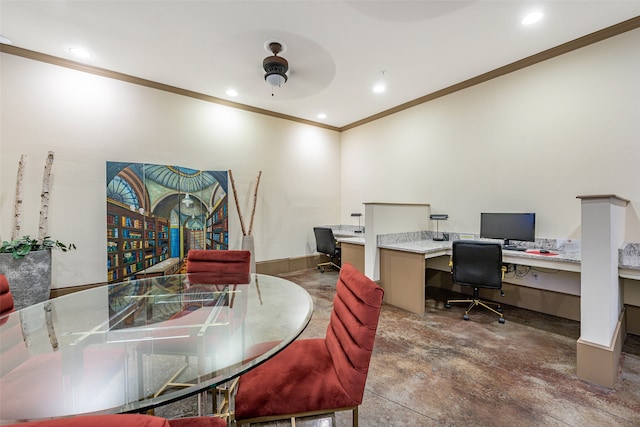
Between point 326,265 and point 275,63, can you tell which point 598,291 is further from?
point 326,265

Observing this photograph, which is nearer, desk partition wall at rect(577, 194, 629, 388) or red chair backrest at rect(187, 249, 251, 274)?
desk partition wall at rect(577, 194, 629, 388)

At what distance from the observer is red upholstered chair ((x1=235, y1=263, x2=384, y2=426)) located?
3.64 feet

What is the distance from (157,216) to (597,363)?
4.84 m

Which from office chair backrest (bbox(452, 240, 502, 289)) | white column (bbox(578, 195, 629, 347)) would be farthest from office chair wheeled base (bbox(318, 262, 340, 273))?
white column (bbox(578, 195, 629, 347))

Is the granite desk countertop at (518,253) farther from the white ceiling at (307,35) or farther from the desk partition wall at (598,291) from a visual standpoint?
the white ceiling at (307,35)

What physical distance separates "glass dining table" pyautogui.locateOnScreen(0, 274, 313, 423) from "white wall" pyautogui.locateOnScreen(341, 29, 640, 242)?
325cm

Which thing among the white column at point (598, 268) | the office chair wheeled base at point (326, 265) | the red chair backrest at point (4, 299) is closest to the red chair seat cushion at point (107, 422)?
the red chair backrest at point (4, 299)

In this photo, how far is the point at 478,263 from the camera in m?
3.00

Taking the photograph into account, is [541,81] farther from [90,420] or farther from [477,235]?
[90,420]

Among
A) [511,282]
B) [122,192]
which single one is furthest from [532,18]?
[122,192]

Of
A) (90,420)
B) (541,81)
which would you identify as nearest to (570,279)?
(541,81)

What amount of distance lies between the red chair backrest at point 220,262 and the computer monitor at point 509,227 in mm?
3072

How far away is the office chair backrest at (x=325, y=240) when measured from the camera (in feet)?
16.0

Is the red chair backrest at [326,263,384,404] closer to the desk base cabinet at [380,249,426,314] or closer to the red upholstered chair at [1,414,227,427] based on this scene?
the red upholstered chair at [1,414,227,427]
